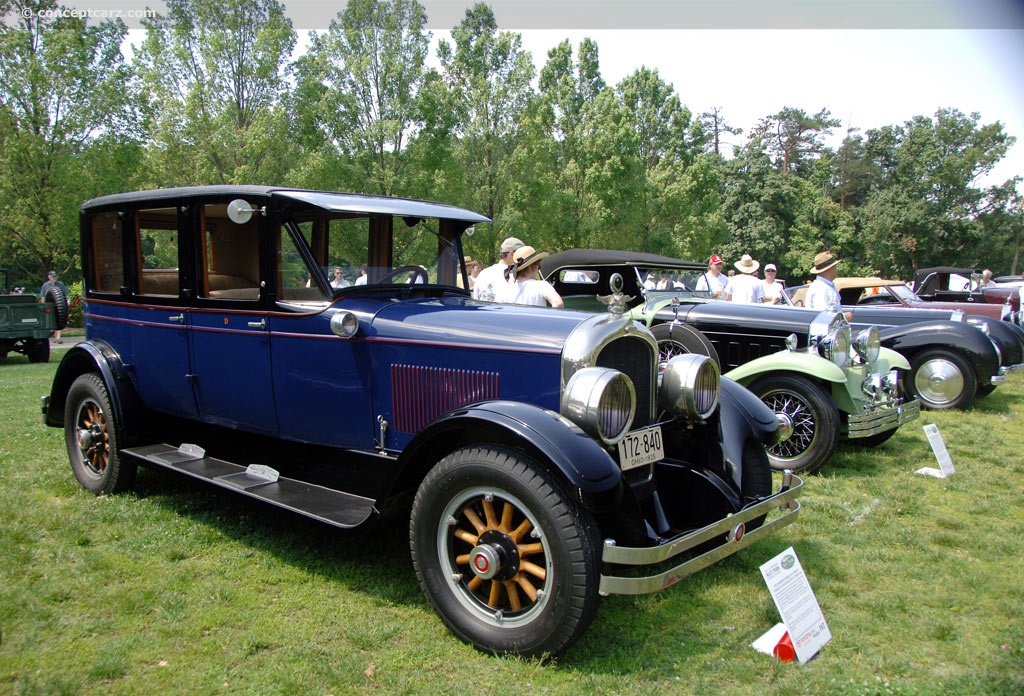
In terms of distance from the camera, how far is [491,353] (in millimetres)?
3430

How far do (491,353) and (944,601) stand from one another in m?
2.68

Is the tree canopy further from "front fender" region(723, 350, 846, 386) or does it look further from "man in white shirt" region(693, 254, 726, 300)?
"front fender" region(723, 350, 846, 386)

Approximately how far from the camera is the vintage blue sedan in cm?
293

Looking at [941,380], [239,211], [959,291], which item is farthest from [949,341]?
[959,291]


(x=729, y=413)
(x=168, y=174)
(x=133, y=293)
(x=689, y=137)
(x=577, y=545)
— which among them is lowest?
(x=577, y=545)

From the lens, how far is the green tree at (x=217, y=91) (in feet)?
60.8

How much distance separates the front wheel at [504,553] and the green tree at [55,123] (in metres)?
22.0

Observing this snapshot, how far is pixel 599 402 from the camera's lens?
3016 mm

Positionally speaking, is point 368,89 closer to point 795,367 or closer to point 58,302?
point 58,302

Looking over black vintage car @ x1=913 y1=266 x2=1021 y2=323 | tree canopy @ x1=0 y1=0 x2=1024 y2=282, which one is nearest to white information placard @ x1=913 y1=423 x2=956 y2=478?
black vintage car @ x1=913 y1=266 x2=1021 y2=323

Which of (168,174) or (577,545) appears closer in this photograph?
(577,545)

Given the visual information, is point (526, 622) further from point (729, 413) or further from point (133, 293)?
point (133, 293)

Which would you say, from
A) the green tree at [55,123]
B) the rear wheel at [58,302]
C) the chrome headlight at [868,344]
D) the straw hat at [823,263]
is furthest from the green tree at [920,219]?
the rear wheel at [58,302]

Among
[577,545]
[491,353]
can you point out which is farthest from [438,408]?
[577,545]
